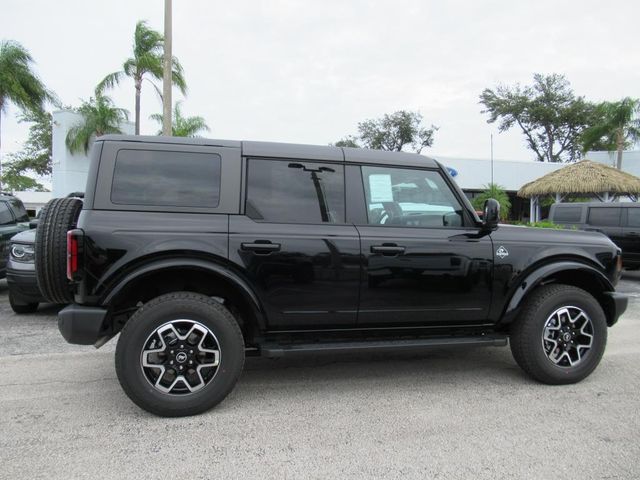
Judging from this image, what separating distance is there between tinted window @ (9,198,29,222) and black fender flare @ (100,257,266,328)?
Result: 6.88 metres

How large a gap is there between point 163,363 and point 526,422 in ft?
8.31

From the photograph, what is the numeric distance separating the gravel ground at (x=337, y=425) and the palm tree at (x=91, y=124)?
17222mm

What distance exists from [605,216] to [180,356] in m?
10.8

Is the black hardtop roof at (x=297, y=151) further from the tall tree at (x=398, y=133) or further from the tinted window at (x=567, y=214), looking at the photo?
the tall tree at (x=398, y=133)

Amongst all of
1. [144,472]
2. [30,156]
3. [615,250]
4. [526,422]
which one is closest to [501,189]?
[615,250]

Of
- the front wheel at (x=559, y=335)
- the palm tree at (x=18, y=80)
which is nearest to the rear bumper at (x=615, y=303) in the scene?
the front wheel at (x=559, y=335)

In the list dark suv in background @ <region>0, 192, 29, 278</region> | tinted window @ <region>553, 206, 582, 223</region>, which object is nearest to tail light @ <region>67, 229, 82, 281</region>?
dark suv in background @ <region>0, 192, 29, 278</region>

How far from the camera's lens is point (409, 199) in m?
3.85

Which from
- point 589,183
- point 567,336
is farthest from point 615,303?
point 589,183

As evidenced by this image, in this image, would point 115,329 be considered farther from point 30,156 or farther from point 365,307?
point 30,156

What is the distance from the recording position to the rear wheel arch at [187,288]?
324 centimetres

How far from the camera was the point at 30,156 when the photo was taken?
40656 millimetres

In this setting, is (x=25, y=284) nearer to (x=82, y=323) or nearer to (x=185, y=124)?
(x=82, y=323)

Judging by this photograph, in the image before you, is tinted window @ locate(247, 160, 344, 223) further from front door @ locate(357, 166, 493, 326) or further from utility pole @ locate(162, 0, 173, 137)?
utility pole @ locate(162, 0, 173, 137)
